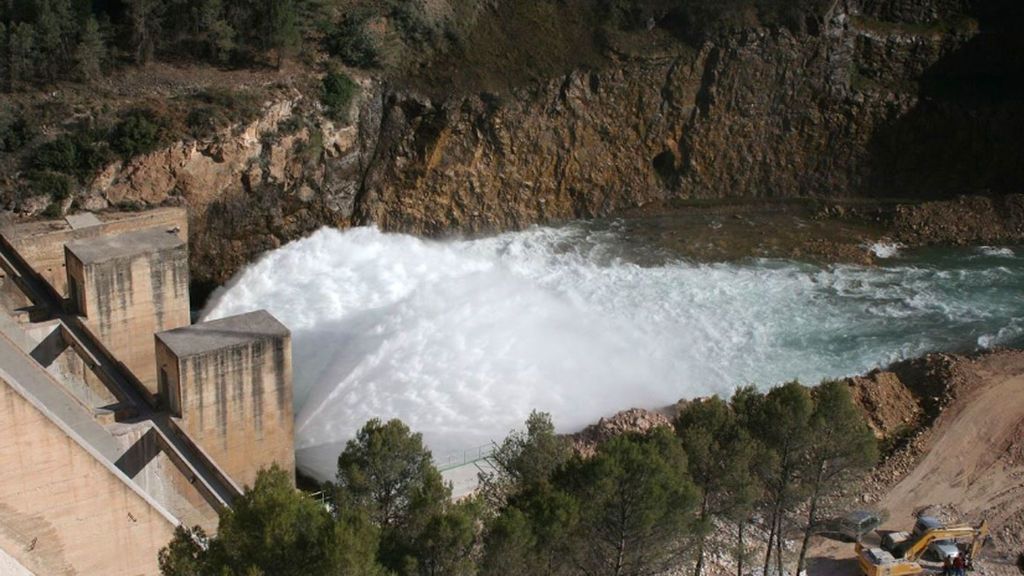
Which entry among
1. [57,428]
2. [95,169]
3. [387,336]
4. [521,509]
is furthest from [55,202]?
Answer: [521,509]

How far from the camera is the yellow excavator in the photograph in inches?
837

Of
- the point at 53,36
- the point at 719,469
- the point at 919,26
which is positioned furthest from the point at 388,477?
the point at 919,26

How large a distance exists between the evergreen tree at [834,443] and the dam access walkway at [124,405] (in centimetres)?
960

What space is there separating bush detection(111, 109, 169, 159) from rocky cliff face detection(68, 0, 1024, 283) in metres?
2.20

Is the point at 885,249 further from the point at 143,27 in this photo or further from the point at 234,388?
the point at 143,27

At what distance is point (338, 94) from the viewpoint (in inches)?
1441

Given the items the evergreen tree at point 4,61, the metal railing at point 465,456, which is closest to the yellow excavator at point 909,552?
the metal railing at point 465,456

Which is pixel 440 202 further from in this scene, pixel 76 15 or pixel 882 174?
pixel 882 174

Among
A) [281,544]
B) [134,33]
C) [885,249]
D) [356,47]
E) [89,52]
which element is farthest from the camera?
[356,47]

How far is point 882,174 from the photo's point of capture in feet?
135

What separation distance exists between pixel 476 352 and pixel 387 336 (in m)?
2.20

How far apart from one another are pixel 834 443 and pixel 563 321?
12558 millimetres

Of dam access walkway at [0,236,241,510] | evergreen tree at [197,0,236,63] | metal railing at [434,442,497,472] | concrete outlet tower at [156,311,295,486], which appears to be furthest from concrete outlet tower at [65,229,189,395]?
evergreen tree at [197,0,236,63]

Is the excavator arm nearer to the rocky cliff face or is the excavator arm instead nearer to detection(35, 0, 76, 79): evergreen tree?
the rocky cliff face
